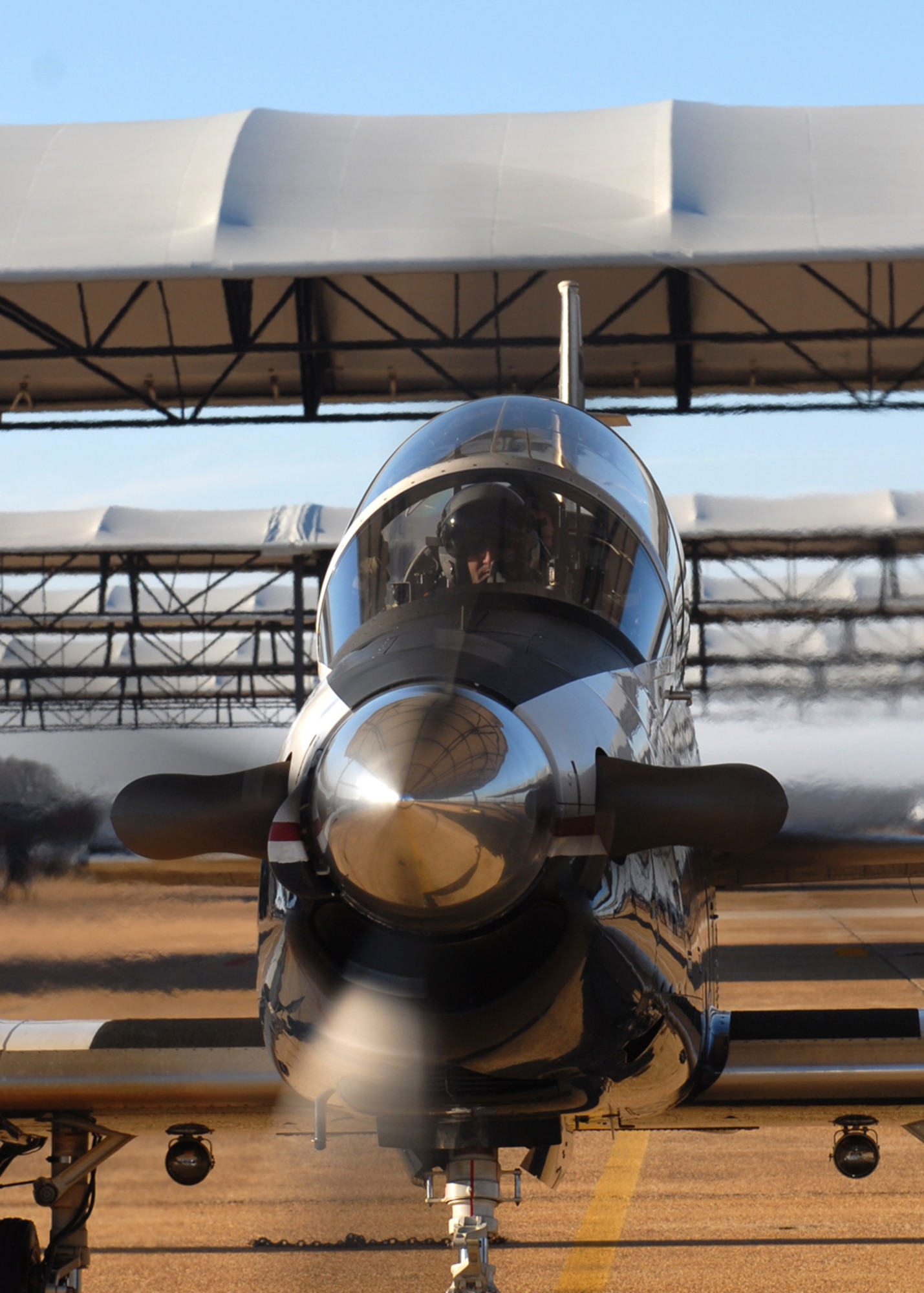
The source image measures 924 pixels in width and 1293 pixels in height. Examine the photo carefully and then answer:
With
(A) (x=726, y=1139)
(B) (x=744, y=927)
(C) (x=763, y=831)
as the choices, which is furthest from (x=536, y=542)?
(B) (x=744, y=927)

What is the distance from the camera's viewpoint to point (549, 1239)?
7.56 meters

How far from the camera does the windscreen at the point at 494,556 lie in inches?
154

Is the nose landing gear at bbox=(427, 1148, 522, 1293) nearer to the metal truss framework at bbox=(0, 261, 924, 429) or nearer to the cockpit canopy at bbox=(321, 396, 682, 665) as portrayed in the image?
the cockpit canopy at bbox=(321, 396, 682, 665)

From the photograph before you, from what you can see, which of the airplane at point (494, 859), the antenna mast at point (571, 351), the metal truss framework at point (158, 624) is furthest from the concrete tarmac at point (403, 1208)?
the metal truss framework at point (158, 624)

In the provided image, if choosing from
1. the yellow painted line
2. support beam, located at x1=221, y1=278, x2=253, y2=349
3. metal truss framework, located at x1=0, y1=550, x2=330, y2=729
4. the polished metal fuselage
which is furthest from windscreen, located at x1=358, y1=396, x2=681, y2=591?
metal truss framework, located at x1=0, y1=550, x2=330, y2=729

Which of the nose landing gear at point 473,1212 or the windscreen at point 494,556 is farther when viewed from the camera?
the nose landing gear at point 473,1212

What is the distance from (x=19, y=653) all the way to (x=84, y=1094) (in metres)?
36.2

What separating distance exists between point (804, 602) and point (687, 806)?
26.3 meters

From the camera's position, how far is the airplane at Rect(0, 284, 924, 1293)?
2883mm

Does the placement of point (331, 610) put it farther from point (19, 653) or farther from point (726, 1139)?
point (19, 653)

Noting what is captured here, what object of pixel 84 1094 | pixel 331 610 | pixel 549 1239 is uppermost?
pixel 331 610

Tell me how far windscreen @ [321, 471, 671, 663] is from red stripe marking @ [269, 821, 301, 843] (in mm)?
853

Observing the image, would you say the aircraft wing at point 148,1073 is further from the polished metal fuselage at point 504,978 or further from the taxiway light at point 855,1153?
the taxiway light at point 855,1153

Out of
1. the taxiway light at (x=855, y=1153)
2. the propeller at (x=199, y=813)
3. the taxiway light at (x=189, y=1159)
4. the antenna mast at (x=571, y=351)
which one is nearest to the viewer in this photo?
the propeller at (x=199, y=813)
